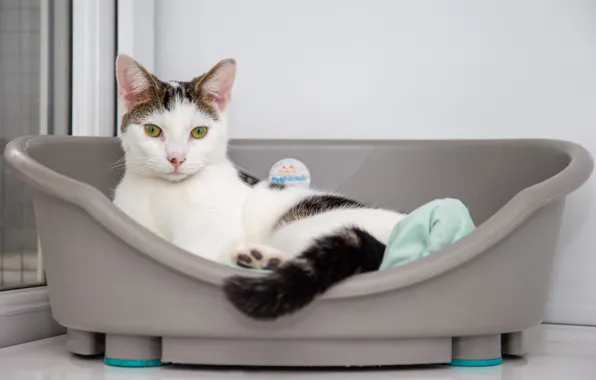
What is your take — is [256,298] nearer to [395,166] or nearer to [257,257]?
[257,257]

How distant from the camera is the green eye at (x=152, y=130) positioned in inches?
59.3

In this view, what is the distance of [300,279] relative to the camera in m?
1.11

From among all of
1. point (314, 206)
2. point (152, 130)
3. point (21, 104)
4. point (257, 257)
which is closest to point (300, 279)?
point (257, 257)

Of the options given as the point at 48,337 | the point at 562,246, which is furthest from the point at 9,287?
the point at 562,246

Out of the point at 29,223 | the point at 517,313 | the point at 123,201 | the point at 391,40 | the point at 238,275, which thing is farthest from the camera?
the point at 391,40

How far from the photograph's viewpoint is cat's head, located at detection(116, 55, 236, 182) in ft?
4.90

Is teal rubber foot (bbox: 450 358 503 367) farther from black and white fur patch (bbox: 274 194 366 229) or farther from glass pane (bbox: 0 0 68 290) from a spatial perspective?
glass pane (bbox: 0 0 68 290)

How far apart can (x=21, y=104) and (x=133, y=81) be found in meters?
0.40

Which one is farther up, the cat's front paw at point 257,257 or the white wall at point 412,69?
the white wall at point 412,69

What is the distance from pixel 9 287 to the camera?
1.64 m

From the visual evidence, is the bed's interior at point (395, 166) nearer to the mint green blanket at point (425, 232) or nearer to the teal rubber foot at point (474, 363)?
the mint green blanket at point (425, 232)

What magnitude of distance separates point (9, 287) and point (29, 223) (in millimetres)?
209

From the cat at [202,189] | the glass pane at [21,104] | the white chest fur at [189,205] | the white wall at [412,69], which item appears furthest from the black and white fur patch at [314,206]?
the glass pane at [21,104]

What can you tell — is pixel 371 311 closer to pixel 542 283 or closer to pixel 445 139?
pixel 542 283
